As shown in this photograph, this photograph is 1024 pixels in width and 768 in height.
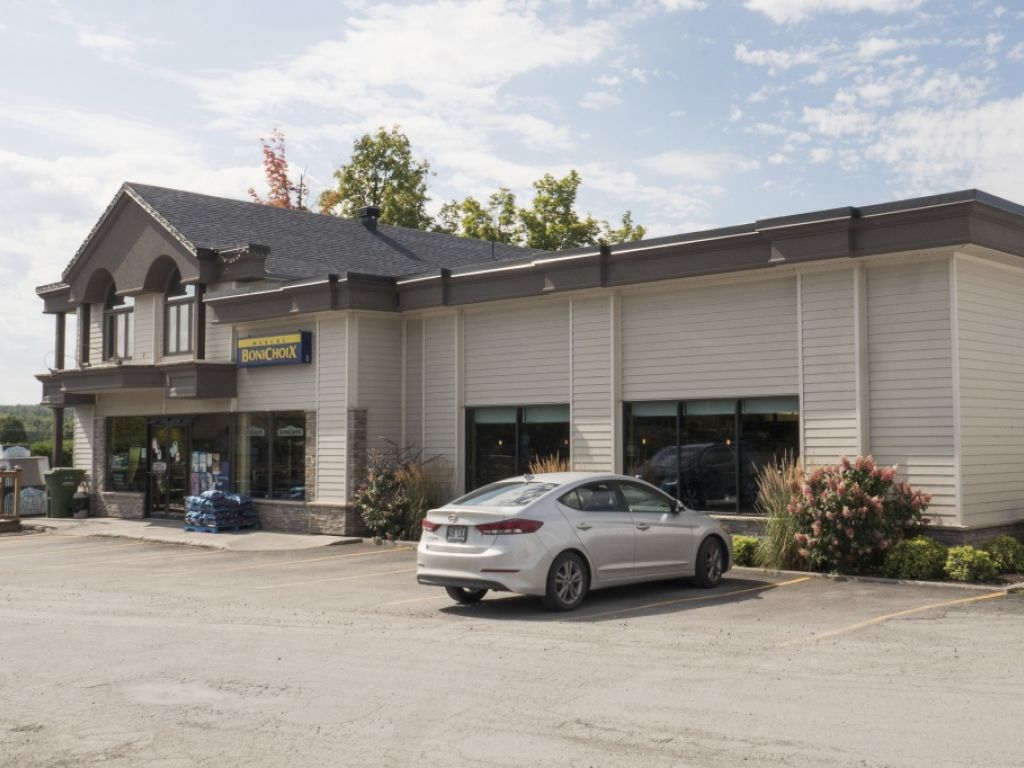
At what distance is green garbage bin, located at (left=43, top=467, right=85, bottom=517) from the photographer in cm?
2817

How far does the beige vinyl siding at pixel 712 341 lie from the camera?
1695cm

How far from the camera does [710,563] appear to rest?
14125mm

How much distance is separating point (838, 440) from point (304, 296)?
11404mm

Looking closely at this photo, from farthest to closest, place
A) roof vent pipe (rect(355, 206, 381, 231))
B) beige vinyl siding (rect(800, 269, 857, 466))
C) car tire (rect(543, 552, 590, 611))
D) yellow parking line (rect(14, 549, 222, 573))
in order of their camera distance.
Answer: roof vent pipe (rect(355, 206, 381, 231)) < yellow parking line (rect(14, 549, 222, 573)) < beige vinyl siding (rect(800, 269, 857, 466)) < car tire (rect(543, 552, 590, 611))

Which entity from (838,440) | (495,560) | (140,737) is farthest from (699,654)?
(838,440)

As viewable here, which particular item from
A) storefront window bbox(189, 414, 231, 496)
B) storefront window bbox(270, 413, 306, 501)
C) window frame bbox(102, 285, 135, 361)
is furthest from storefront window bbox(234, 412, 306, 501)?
window frame bbox(102, 285, 135, 361)

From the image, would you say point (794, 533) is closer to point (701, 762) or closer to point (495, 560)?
point (495, 560)

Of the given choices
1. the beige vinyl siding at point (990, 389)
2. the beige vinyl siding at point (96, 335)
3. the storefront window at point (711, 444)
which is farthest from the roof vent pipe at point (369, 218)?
the beige vinyl siding at point (990, 389)

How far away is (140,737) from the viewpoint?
7.17 m

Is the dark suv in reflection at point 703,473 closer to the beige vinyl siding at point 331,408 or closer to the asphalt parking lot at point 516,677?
the asphalt parking lot at point 516,677

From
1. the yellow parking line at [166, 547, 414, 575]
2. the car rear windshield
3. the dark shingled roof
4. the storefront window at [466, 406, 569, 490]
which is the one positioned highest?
the dark shingled roof

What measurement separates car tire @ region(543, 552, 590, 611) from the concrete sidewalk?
359 inches

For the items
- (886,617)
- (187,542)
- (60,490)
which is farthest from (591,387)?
(60,490)

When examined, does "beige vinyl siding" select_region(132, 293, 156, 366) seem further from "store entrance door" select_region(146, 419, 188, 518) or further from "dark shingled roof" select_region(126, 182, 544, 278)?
"dark shingled roof" select_region(126, 182, 544, 278)
